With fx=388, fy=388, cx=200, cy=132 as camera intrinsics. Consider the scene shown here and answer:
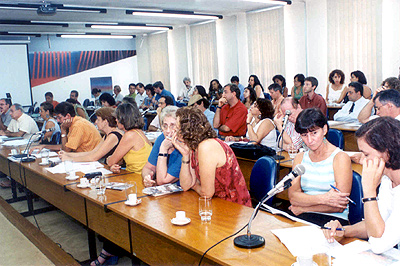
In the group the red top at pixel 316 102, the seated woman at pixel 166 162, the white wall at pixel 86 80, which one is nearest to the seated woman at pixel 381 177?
the seated woman at pixel 166 162

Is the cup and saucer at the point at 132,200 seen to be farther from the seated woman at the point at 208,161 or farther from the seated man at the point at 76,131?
the seated man at the point at 76,131

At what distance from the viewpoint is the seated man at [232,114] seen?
552cm

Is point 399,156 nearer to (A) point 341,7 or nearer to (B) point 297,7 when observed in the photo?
(A) point 341,7

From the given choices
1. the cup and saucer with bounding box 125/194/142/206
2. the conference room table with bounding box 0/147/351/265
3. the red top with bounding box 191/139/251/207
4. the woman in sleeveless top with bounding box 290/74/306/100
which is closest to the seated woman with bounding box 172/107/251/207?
the red top with bounding box 191/139/251/207

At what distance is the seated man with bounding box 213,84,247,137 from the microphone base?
11.9ft

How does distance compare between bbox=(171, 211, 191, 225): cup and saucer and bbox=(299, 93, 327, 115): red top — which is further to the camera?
bbox=(299, 93, 327, 115): red top

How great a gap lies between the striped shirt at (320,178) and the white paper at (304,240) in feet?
1.77

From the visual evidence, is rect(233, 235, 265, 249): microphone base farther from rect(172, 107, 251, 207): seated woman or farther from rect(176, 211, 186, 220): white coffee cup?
rect(172, 107, 251, 207): seated woman

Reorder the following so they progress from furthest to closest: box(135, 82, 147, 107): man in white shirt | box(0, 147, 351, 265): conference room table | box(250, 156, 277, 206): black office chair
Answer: box(135, 82, 147, 107): man in white shirt → box(250, 156, 277, 206): black office chair → box(0, 147, 351, 265): conference room table

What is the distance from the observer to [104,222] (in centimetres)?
296

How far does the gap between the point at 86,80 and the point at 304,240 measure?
14.6 meters

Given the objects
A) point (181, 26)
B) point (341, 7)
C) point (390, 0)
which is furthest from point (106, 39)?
point (390, 0)

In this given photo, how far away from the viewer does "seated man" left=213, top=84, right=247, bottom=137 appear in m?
5.52

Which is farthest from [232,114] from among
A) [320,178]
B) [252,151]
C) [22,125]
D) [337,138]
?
[22,125]
